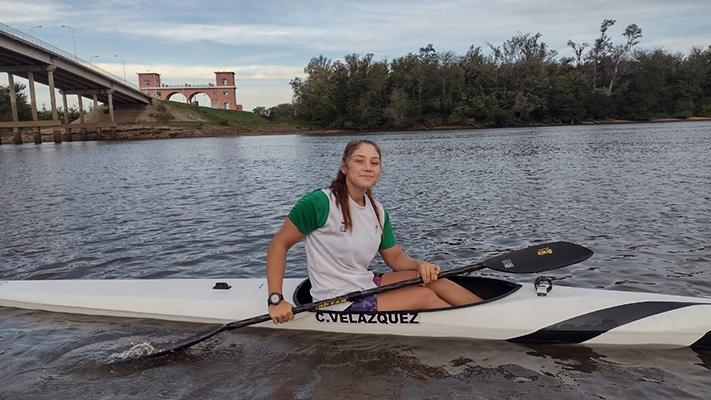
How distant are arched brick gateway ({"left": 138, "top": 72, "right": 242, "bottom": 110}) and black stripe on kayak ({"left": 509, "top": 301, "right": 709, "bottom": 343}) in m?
121

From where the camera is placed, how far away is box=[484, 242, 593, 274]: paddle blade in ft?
14.7

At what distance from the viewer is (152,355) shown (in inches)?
174

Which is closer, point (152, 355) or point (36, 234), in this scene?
point (152, 355)

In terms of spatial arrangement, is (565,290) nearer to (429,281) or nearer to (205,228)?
(429,281)

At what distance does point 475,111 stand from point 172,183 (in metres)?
73.0

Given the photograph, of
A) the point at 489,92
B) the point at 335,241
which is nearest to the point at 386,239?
the point at 335,241

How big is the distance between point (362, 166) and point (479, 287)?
6.35 feet

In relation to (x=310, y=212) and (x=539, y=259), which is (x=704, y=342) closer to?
(x=539, y=259)

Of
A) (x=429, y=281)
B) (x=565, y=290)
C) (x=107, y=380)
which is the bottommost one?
(x=107, y=380)

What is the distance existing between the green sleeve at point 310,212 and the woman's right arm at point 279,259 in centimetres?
6

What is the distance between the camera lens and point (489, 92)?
8819 cm

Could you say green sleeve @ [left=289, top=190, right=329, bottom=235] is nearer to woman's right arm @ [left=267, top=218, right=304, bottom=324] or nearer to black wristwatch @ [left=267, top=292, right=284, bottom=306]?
woman's right arm @ [left=267, top=218, right=304, bottom=324]

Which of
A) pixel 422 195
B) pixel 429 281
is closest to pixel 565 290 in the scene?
pixel 429 281

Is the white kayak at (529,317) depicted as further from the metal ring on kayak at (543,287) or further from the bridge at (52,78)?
the bridge at (52,78)
